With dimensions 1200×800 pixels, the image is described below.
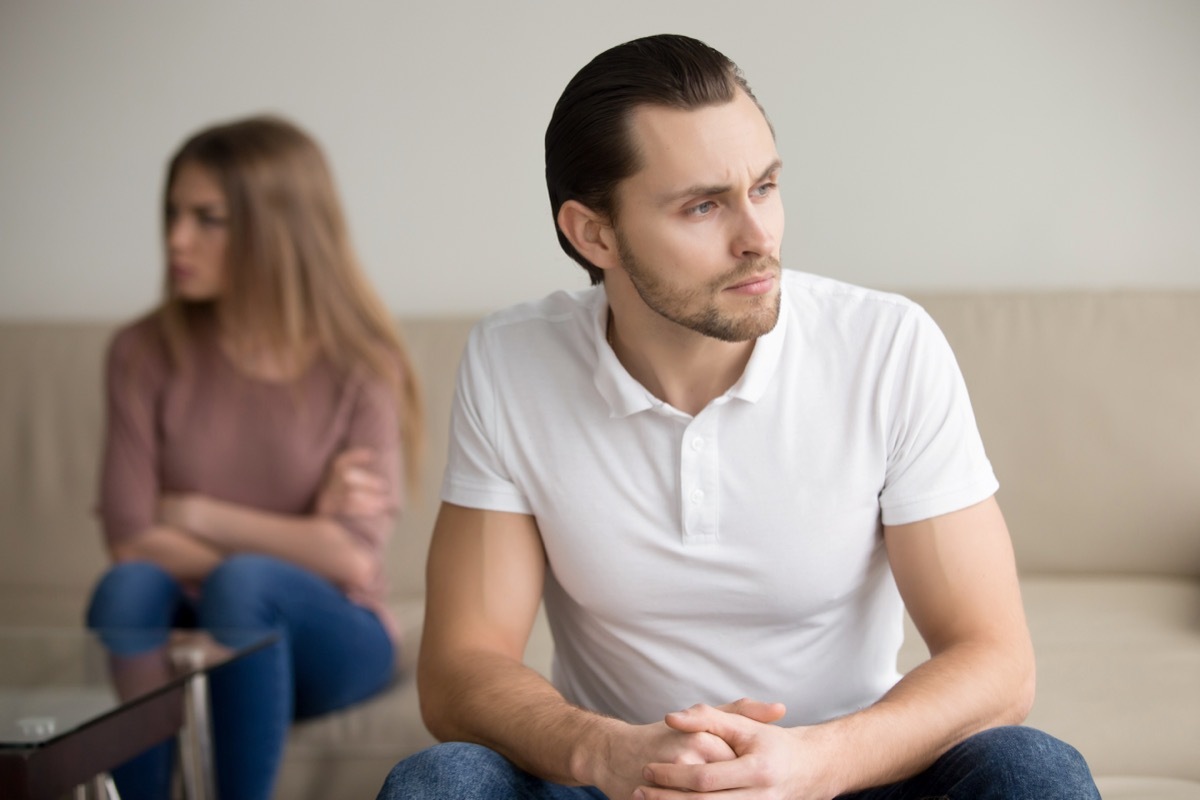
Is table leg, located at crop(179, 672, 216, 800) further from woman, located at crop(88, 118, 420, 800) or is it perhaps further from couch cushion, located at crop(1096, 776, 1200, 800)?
couch cushion, located at crop(1096, 776, 1200, 800)

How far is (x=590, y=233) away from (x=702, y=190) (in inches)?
6.5

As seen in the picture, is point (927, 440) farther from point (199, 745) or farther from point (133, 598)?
point (133, 598)

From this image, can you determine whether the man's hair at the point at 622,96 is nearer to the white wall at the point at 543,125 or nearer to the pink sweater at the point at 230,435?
the pink sweater at the point at 230,435

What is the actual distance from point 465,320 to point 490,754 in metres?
1.34

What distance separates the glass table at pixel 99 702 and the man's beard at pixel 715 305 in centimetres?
79

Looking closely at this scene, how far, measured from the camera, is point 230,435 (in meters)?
2.16

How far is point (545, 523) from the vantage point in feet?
4.30

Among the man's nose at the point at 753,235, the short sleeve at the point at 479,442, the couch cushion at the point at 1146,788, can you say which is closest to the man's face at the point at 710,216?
the man's nose at the point at 753,235

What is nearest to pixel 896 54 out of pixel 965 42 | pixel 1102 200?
pixel 965 42

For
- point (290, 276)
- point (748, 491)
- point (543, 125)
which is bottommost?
point (748, 491)

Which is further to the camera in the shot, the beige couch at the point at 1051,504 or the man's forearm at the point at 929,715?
the beige couch at the point at 1051,504

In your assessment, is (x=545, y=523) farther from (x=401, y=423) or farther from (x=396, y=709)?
(x=401, y=423)

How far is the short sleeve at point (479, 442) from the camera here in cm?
133

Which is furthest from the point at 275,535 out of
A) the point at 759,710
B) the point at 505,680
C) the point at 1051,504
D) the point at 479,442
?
the point at 1051,504
